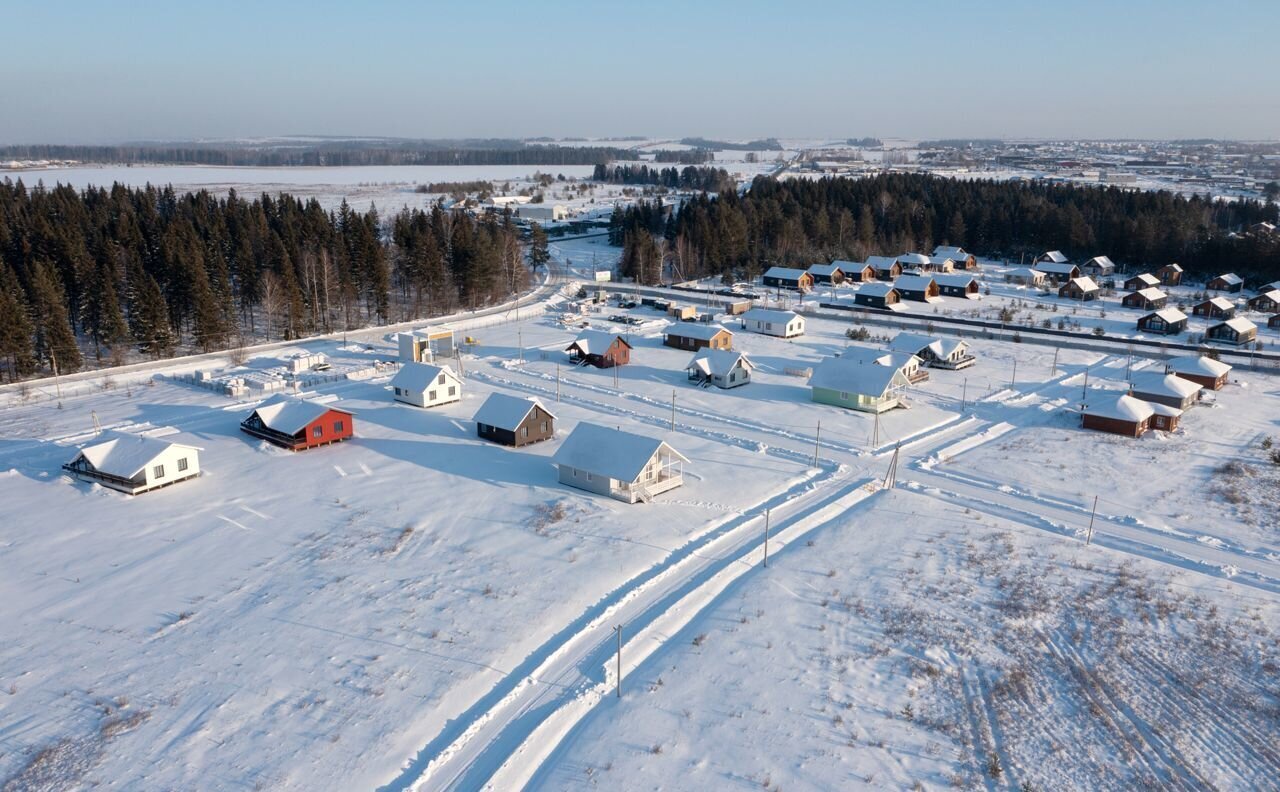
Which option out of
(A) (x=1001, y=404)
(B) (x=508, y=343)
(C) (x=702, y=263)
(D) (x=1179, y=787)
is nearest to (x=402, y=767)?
(D) (x=1179, y=787)

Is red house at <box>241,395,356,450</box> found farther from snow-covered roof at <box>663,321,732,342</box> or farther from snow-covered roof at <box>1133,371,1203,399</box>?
snow-covered roof at <box>1133,371,1203,399</box>

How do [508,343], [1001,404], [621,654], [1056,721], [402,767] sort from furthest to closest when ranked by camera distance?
[508,343]
[1001,404]
[621,654]
[1056,721]
[402,767]

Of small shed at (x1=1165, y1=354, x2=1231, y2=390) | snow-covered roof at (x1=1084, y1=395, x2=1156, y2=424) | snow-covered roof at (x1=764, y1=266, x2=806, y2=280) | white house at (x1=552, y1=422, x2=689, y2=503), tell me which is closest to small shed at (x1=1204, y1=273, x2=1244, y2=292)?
snow-covered roof at (x1=764, y1=266, x2=806, y2=280)

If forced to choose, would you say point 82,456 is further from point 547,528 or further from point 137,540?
point 547,528

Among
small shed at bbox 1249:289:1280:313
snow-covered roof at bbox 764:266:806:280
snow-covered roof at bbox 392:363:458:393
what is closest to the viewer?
snow-covered roof at bbox 392:363:458:393

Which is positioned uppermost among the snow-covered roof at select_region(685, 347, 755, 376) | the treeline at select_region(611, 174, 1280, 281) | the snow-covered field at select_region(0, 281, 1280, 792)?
the treeline at select_region(611, 174, 1280, 281)
